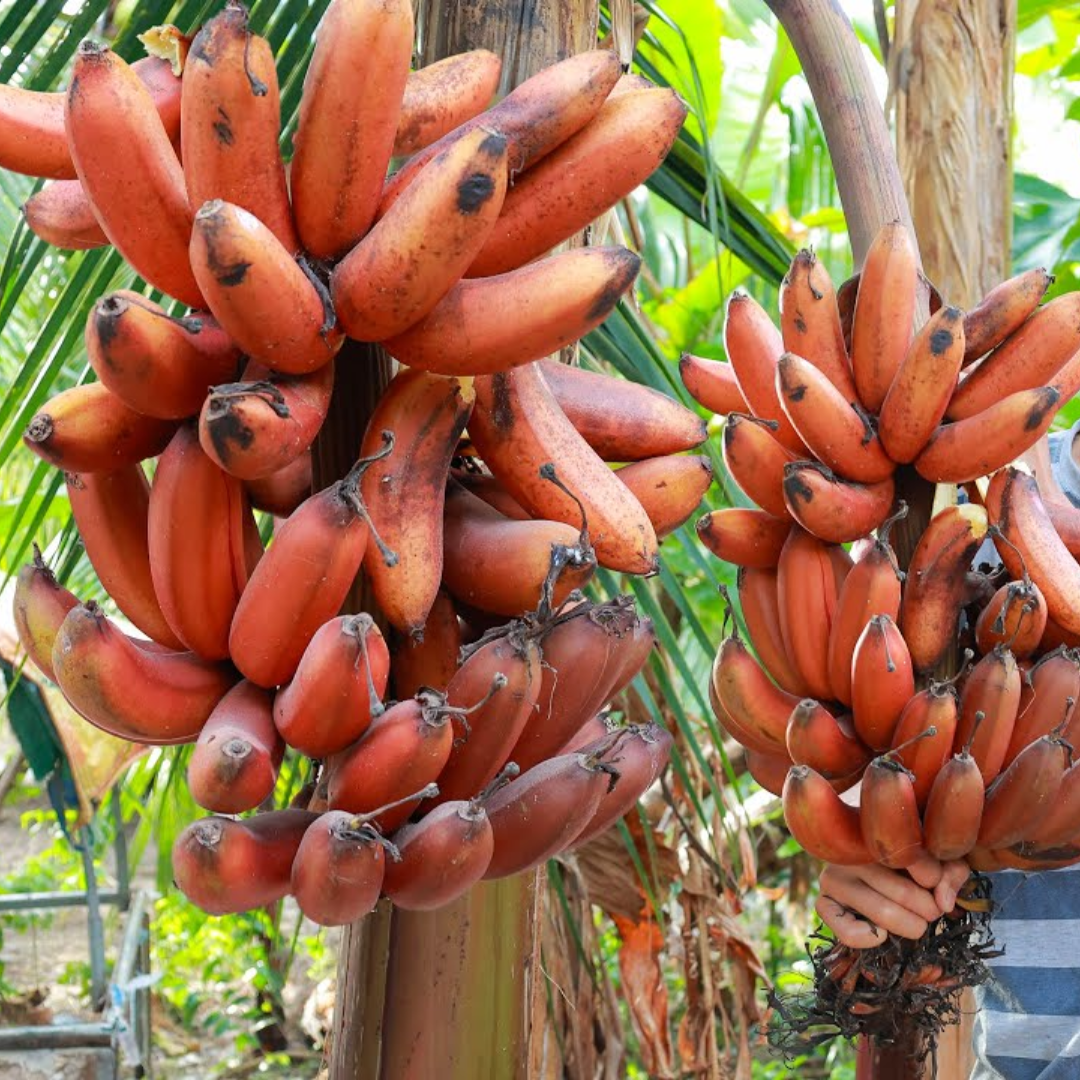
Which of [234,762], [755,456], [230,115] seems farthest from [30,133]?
[755,456]

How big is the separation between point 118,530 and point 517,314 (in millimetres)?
251

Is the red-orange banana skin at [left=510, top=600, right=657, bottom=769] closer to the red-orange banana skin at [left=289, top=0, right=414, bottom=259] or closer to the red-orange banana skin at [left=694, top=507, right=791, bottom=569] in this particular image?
the red-orange banana skin at [left=289, top=0, right=414, bottom=259]

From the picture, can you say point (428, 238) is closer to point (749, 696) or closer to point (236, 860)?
point (236, 860)

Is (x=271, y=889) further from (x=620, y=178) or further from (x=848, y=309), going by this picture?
(x=848, y=309)

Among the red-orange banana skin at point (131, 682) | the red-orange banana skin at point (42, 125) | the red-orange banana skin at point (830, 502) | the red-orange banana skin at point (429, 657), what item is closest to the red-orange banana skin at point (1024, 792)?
the red-orange banana skin at point (830, 502)

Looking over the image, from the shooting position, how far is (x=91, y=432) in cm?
65

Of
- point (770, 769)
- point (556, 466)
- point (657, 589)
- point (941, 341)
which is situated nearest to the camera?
point (556, 466)

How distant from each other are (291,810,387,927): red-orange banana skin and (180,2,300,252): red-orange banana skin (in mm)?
299

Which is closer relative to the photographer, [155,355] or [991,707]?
[155,355]

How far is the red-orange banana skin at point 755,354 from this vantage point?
108 centimetres

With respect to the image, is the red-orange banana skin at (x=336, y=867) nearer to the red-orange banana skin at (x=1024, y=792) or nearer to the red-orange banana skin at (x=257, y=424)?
the red-orange banana skin at (x=257, y=424)

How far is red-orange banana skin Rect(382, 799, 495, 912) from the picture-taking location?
0.61 meters

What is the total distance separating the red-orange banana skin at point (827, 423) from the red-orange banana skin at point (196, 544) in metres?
0.48

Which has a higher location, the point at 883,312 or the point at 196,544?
the point at 883,312
